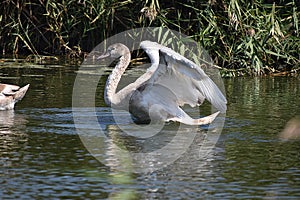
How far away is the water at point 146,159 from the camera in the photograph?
5.55 m

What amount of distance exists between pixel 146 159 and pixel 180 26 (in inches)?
238

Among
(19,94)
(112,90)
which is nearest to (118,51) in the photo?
(112,90)

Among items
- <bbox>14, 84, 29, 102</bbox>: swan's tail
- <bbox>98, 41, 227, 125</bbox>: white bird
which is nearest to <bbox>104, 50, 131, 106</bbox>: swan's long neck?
<bbox>98, 41, 227, 125</bbox>: white bird

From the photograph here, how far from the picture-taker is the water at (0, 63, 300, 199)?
Answer: 5.55 metres

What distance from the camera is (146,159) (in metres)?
6.54

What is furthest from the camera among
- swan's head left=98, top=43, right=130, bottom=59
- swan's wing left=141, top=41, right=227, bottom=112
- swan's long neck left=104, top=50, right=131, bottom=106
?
swan's head left=98, top=43, right=130, bottom=59

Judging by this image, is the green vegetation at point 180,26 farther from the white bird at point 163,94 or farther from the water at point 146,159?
the white bird at point 163,94

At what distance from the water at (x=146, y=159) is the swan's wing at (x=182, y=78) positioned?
0.30 metres

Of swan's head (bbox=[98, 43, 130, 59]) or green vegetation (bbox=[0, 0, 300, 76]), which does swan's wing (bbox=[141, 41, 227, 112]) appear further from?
green vegetation (bbox=[0, 0, 300, 76])

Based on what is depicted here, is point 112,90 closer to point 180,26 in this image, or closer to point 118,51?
point 118,51

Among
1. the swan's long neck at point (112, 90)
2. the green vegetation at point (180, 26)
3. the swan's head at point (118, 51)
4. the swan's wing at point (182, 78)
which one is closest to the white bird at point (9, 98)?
the swan's long neck at point (112, 90)

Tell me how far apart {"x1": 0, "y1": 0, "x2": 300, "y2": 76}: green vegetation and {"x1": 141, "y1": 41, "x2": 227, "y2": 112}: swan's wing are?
326 cm

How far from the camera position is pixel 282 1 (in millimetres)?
12055

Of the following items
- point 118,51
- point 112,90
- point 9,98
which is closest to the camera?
point 112,90
